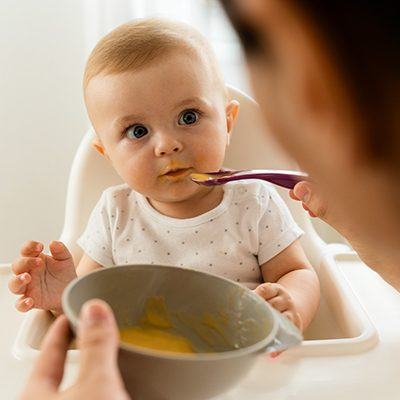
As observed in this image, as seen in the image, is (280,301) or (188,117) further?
(188,117)

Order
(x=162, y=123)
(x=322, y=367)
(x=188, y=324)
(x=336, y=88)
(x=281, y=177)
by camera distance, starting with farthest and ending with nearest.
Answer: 1. (x=162, y=123)
2. (x=281, y=177)
3. (x=322, y=367)
4. (x=188, y=324)
5. (x=336, y=88)

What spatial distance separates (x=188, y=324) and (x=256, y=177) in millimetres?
315

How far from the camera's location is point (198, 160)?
3.32 feet

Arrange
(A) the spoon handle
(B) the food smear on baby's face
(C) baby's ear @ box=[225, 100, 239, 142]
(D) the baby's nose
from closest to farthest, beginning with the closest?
(B) the food smear on baby's face, (A) the spoon handle, (D) the baby's nose, (C) baby's ear @ box=[225, 100, 239, 142]

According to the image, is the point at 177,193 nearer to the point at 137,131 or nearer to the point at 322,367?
the point at 137,131

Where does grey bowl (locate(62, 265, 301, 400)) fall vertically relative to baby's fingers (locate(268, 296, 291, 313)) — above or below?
above

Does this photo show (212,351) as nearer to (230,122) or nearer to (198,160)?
(198,160)

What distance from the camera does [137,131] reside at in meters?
1.02

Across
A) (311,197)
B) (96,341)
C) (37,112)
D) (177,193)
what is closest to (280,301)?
(311,197)

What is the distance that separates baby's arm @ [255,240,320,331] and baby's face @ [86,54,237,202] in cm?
17

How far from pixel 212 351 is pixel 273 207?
1.59 feet

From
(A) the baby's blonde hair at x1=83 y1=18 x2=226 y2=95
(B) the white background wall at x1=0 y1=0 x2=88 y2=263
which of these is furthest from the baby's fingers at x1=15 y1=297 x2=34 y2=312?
(B) the white background wall at x1=0 y1=0 x2=88 y2=263

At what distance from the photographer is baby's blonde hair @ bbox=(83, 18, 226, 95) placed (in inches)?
39.3

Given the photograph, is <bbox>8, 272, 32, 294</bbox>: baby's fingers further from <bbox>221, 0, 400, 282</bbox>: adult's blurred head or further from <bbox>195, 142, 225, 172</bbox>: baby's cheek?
<bbox>221, 0, 400, 282</bbox>: adult's blurred head
